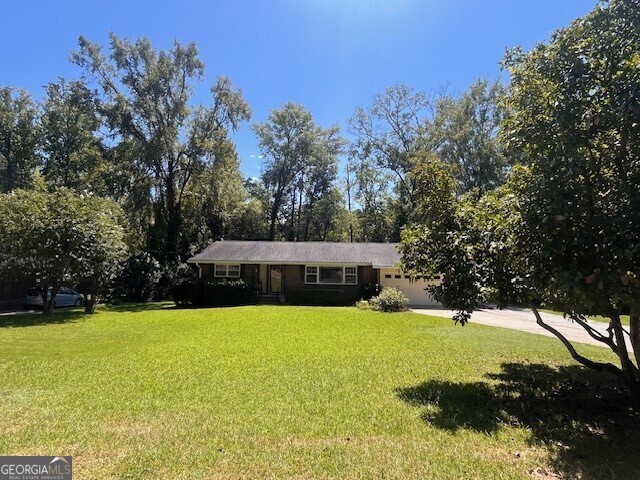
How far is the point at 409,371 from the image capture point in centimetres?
780

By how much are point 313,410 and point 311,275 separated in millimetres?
20118

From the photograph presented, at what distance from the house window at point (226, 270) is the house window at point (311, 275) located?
429 cm

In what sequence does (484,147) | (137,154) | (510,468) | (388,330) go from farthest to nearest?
1. (484,147)
2. (137,154)
3. (388,330)
4. (510,468)

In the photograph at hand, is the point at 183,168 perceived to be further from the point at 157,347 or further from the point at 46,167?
the point at 157,347

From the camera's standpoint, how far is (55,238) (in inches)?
648

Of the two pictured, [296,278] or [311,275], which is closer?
[311,275]

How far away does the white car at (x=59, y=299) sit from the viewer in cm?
2153

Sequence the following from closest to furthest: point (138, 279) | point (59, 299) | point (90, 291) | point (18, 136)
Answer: point (90, 291), point (59, 299), point (138, 279), point (18, 136)

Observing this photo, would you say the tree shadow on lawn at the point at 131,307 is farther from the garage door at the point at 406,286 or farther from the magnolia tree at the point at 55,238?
the garage door at the point at 406,286

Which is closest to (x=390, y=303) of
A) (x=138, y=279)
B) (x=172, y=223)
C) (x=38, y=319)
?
(x=38, y=319)

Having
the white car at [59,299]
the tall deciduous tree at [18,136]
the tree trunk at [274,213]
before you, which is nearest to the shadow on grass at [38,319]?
the white car at [59,299]

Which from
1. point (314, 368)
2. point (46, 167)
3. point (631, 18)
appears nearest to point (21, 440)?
point (314, 368)

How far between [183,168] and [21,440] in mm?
28131

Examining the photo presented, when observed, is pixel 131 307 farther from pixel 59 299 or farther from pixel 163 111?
pixel 163 111
